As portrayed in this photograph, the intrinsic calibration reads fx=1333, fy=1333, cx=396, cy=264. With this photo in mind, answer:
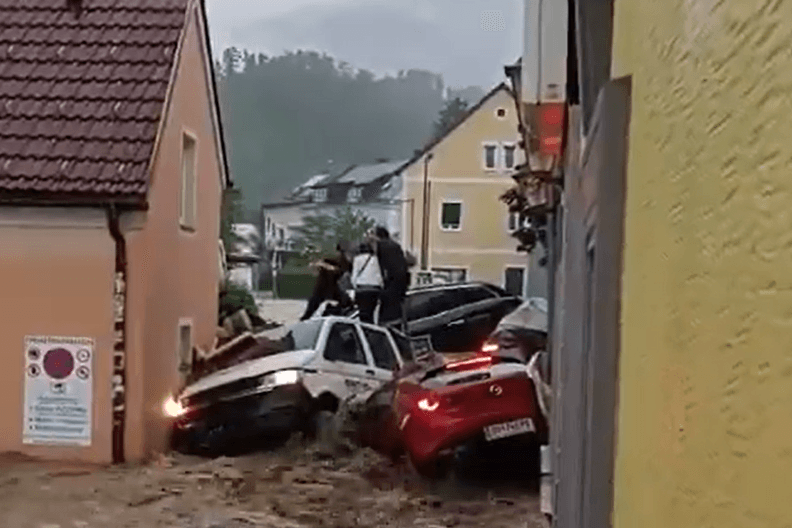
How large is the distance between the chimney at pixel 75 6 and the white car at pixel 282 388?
192 inches

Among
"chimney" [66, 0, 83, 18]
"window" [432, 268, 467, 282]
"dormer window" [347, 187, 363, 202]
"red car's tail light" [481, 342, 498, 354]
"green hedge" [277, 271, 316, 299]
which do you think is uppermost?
"chimney" [66, 0, 83, 18]

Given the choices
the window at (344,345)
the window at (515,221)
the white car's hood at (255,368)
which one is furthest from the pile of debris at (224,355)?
the window at (515,221)

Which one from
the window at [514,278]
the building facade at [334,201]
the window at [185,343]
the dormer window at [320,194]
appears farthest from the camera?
the dormer window at [320,194]

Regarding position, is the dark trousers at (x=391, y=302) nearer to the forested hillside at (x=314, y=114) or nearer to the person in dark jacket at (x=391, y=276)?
the person in dark jacket at (x=391, y=276)

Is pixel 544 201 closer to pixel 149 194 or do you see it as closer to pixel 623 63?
pixel 149 194

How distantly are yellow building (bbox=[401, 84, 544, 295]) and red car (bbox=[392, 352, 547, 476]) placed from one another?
4225cm

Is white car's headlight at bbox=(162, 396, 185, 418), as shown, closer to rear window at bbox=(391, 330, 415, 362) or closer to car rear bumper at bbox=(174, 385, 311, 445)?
car rear bumper at bbox=(174, 385, 311, 445)

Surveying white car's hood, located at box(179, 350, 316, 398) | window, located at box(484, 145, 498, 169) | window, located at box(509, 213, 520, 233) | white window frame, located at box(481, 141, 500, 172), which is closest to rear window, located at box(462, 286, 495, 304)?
window, located at box(509, 213, 520, 233)

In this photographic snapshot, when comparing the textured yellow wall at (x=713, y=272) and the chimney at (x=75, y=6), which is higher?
the chimney at (x=75, y=6)

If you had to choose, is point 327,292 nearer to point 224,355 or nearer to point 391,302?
point 391,302

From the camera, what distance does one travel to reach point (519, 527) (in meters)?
11.2

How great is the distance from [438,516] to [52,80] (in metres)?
7.71

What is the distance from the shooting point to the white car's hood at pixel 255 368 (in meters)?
15.8

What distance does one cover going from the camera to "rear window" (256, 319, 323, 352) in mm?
16578
